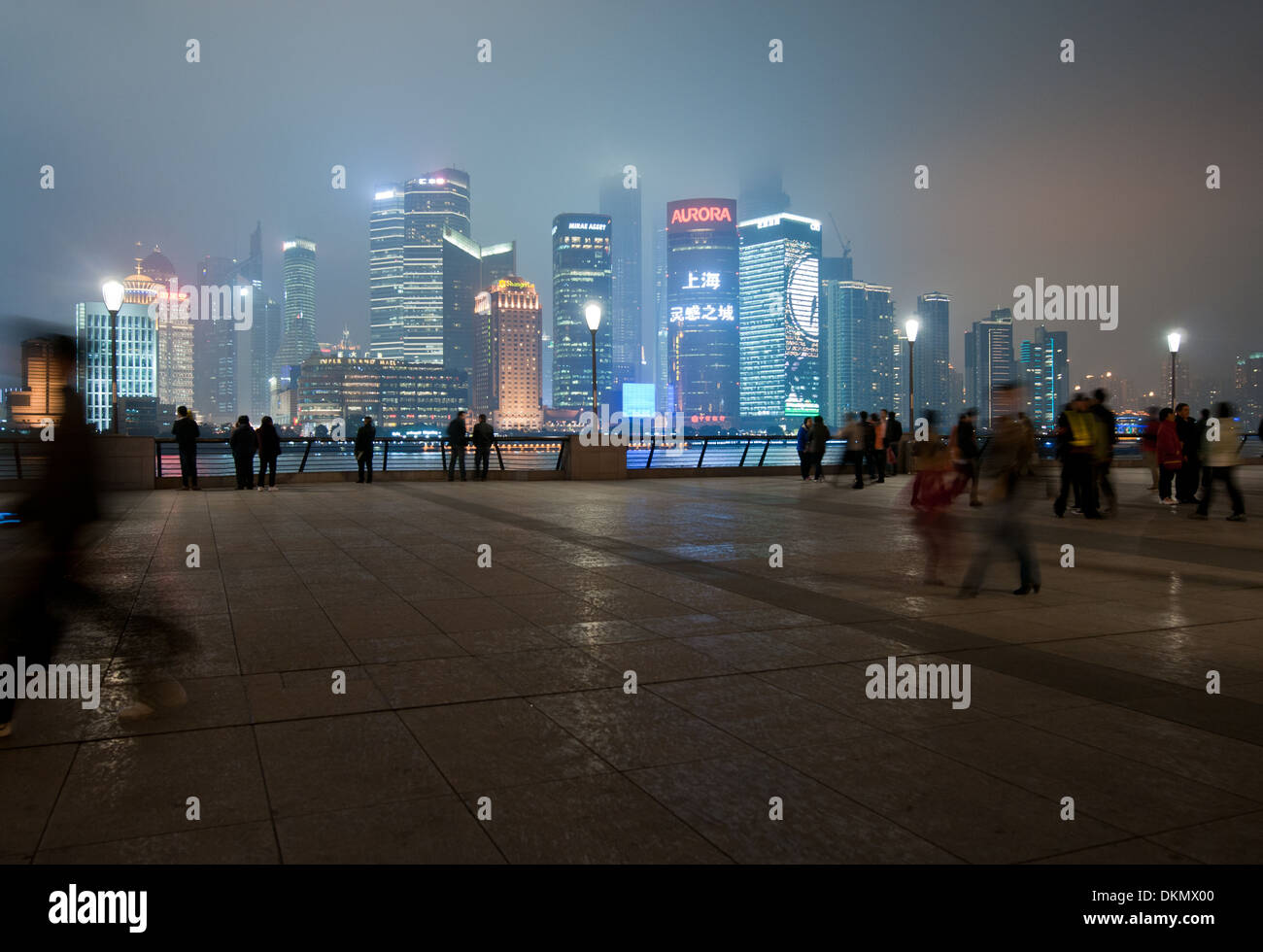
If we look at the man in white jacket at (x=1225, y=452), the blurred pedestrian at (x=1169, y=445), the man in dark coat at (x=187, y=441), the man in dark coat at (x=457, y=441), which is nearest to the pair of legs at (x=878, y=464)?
the blurred pedestrian at (x=1169, y=445)

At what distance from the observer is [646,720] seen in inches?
166

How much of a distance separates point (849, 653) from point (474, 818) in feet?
9.93

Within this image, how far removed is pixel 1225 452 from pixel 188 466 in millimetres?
19872

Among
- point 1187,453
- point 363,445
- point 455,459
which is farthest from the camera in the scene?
point 455,459

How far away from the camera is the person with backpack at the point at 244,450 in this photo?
1958cm

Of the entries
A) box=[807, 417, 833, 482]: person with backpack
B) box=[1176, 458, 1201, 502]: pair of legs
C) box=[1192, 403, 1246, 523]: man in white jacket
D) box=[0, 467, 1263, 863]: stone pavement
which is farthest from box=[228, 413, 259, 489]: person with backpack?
box=[1176, 458, 1201, 502]: pair of legs

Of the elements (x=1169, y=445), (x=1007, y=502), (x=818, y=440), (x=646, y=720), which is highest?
(x=818, y=440)

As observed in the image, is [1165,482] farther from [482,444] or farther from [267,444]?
[267,444]

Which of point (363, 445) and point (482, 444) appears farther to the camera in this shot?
point (482, 444)

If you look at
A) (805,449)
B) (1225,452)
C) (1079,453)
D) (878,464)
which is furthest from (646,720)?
(805,449)

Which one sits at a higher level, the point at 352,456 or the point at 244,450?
the point at 244,450

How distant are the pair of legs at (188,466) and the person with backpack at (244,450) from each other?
819 mm
